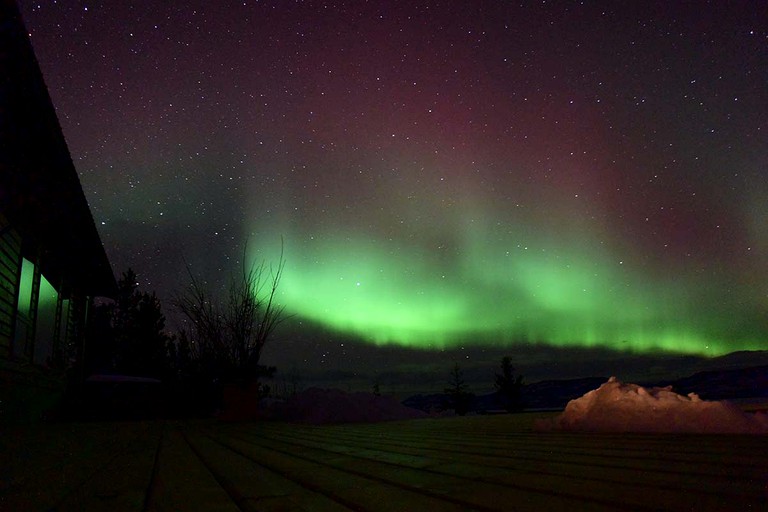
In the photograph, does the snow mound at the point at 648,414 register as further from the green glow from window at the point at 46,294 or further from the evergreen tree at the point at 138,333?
the evergreen tree at the point at 138,333

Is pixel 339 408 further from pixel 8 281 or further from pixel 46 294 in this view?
pixel 46 294

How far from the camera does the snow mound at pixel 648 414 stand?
3.61 m

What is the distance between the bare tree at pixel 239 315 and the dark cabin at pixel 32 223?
195cm

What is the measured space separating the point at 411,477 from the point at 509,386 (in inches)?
2767

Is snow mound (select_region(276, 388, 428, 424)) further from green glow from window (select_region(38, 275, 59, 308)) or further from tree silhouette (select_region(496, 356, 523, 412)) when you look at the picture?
tree silhouette (select_region(496, 356, 523, 412))

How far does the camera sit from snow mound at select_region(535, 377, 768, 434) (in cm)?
361

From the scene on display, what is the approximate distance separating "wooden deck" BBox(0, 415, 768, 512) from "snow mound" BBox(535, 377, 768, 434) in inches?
11.0

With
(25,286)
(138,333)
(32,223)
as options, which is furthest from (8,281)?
(138,333)

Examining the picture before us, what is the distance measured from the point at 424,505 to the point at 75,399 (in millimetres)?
13843

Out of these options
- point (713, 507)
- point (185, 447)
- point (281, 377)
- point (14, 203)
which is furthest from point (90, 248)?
point (281, 377)

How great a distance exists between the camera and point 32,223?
797 centimetres

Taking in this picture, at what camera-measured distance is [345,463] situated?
8.67 ft

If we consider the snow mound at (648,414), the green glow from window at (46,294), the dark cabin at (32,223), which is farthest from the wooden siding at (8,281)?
the snow mound at (648,414)

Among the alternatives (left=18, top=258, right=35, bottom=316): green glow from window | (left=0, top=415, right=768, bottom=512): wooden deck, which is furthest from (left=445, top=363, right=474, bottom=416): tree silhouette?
(left=0, top=415, right=768, bottom=512): wooden deck
